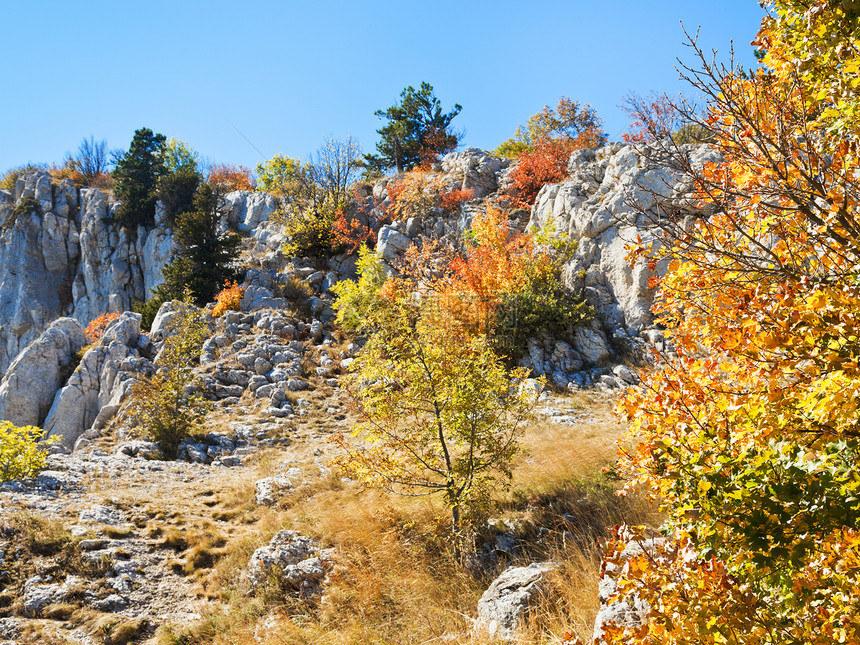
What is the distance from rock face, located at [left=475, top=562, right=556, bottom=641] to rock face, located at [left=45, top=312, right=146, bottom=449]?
49.8 ft

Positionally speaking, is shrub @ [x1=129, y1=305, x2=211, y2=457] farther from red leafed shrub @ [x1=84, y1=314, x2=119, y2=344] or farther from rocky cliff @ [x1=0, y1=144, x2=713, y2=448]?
red leafed shrub @ [x1=84, y1=314, x2=119, y2=344]

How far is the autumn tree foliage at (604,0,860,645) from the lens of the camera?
1832 mm

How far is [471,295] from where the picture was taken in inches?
615

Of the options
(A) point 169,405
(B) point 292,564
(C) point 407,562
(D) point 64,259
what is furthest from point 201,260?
(C) point 407,562

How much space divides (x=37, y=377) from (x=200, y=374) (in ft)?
24.2

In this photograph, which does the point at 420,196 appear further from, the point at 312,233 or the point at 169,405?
the point at 169,405

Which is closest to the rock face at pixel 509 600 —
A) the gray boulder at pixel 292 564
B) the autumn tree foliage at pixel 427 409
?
the autumn tree foliage at pixel 427 409

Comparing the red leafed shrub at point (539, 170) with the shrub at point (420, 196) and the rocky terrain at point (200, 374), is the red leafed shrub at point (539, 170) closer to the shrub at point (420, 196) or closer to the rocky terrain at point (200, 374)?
the rocky terrain at point (200, 374)

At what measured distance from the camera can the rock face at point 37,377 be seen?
17.4 metres

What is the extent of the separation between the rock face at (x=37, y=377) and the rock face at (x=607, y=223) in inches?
813

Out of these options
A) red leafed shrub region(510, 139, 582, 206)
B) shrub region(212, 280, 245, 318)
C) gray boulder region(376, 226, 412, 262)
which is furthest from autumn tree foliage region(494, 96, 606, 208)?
shrub region(212, 280, 245, 318)

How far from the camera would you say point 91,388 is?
17.2m

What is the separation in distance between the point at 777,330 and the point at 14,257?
150 ft

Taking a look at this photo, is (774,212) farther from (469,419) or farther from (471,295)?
(471,295)
